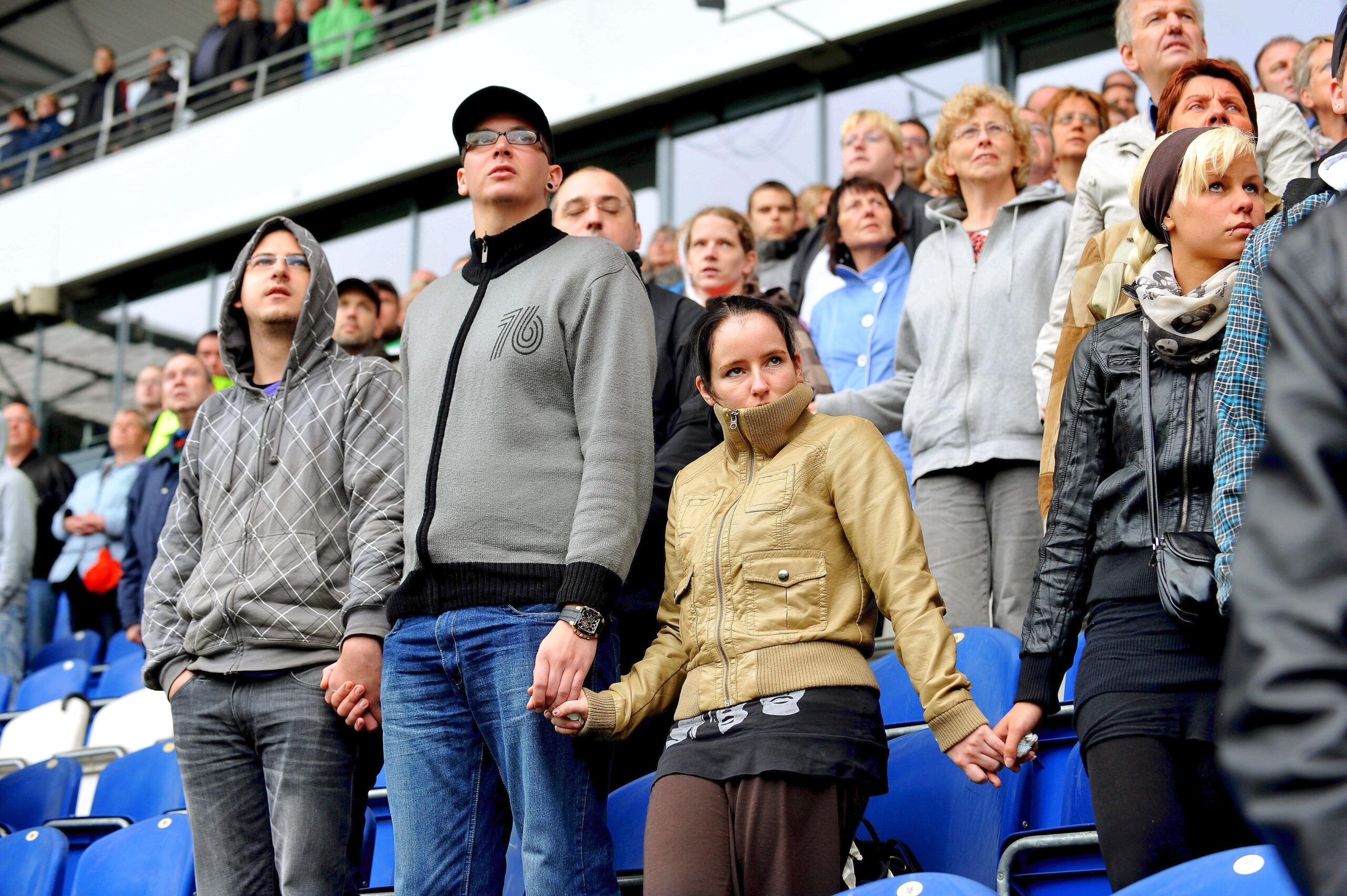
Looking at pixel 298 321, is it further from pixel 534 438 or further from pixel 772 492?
pixel 772 492

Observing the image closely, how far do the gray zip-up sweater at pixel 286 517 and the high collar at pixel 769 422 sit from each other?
0.71 m

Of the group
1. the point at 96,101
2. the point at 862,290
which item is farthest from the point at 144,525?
the point at 96,101

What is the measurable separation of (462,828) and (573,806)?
0.22 metres

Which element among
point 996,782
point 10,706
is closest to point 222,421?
point 996,782

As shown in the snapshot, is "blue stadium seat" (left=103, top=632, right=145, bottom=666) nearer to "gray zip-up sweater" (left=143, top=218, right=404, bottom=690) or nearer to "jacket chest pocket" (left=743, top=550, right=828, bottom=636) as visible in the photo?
"gray zip-up sweater" (left=143, top=218, right=404, bottom=690)

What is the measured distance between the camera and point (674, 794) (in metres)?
2.32

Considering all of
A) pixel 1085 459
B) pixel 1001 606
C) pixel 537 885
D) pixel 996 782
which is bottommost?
pixel 537 885

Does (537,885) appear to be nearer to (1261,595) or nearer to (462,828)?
(462,828)

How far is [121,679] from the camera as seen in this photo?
5.99 meters

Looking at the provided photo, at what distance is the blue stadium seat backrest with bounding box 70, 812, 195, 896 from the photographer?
3.27m

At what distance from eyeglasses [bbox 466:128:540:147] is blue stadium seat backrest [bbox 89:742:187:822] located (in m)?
2.30

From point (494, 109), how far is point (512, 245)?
27cm

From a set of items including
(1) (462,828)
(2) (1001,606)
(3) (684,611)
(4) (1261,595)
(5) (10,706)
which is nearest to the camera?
(4) (1261,595)

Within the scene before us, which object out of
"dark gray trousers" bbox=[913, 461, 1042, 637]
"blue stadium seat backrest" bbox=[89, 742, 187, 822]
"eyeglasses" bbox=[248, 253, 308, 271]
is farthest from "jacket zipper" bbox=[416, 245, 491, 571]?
"blue stadium seat backrest" bbox=[89, 742, 187, 822]
